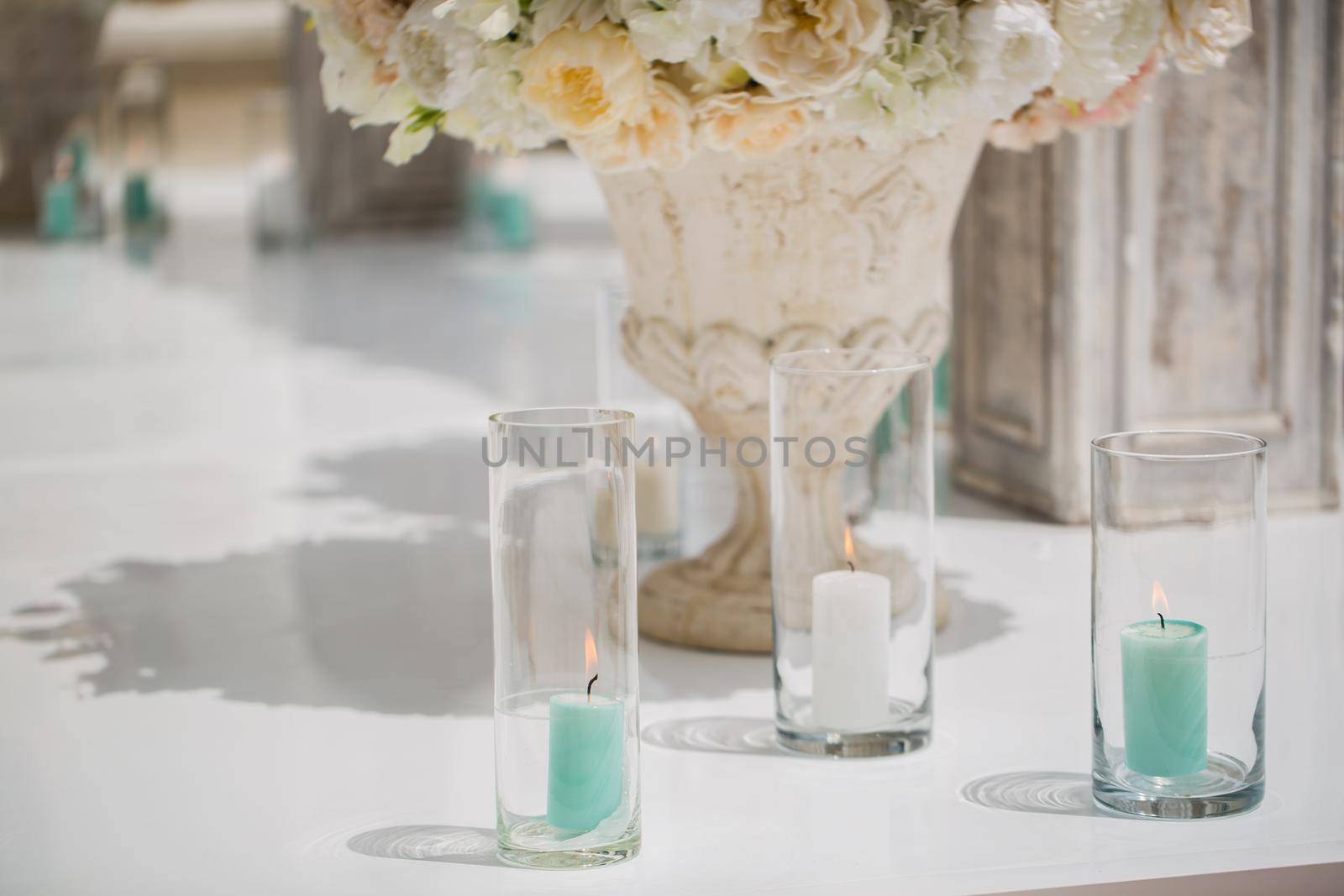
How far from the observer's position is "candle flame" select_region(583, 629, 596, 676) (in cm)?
124

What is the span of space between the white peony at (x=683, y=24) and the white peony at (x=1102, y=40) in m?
0.33

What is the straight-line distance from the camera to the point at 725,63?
5.02 ft

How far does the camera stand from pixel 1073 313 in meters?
2.32

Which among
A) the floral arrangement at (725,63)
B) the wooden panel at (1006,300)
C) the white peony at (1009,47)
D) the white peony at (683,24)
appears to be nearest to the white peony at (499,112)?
the floral arrangement at (725,63)

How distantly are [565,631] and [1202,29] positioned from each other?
0.85 meters

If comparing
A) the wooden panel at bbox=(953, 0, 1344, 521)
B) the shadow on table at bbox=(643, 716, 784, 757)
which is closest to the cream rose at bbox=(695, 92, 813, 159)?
the shadow on table at bbox=(643, 716, 784, 757)

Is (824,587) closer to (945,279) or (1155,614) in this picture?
(1155,614)

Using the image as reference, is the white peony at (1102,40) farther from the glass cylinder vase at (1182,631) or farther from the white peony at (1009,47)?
the glass cylinder vase at (1182,631)

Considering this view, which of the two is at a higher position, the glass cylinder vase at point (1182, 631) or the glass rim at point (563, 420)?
the glass rim at point (563, 420)

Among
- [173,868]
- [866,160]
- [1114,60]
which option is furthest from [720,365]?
[173,868]

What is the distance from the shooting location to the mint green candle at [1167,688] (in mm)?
1288

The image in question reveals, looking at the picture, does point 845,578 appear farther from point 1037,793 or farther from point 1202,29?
point 1202,29

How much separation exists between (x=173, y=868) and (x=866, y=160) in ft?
3.04

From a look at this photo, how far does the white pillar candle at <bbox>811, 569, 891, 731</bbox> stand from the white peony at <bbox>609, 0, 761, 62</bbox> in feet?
1.55
